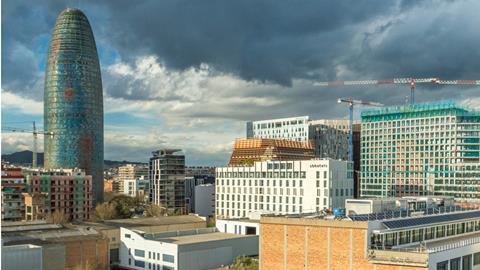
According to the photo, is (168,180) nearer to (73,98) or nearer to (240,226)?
(73,98)

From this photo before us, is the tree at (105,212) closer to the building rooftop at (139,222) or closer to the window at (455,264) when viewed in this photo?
the building rooftop at (139,222)

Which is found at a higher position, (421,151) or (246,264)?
(421,151)

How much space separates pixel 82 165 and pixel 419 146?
246 ft

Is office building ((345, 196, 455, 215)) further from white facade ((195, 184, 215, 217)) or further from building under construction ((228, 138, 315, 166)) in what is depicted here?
white facade ((195, 184, 215, 217))

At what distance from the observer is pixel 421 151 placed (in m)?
113

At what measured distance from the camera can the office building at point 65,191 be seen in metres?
85.5

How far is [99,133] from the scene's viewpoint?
130750 millimetres

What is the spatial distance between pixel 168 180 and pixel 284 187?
39547mm

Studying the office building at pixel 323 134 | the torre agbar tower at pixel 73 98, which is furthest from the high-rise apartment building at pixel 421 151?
the torre agbar tower at pixel 73 98

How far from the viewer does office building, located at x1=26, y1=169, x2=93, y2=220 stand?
8550 centimetres

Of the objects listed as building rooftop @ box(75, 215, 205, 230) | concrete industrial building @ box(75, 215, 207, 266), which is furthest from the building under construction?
concrete industrial building @ box(75, 215, 207, 266)

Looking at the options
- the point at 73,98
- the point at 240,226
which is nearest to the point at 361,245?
the point at 240,226

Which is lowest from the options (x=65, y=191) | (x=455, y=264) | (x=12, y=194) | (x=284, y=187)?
(x=65, y=191)

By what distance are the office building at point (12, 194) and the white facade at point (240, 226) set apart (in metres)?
34.0
